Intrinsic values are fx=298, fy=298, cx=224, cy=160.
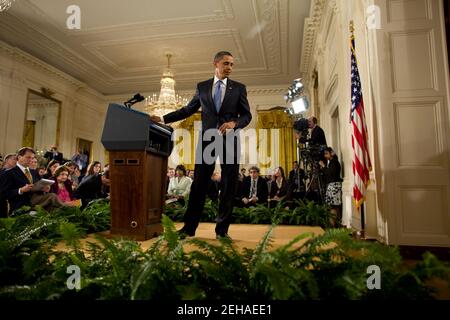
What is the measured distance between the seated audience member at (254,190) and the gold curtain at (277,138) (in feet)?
12.8

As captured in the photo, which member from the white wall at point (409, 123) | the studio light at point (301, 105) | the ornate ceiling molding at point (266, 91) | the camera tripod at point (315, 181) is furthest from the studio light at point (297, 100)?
the ornate ceiling molding at point (266, 91)

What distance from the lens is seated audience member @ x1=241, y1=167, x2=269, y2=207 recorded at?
5.24 metres

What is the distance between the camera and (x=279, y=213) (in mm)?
3713

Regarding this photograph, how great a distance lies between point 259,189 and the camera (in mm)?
5426

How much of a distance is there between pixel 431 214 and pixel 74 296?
2.52m

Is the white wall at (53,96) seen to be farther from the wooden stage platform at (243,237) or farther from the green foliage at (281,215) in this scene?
the wooden stage platform at (243,237)

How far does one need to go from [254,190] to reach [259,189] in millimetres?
115

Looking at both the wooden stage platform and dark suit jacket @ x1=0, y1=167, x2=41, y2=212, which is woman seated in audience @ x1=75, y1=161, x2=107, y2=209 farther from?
the wooden stage platform

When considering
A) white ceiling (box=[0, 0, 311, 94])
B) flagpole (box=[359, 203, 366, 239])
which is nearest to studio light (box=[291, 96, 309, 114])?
white ceiling (box=[0, 0, 311, 94])

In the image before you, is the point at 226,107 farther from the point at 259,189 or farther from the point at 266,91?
the point at 266,91

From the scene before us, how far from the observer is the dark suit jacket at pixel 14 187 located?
3254 mm

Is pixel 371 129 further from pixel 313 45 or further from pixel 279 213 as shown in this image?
pixel 313 45

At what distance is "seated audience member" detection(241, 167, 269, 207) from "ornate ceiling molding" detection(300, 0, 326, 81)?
3.16 m

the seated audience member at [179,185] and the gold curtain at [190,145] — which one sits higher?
the gold curtain at [190,145]
